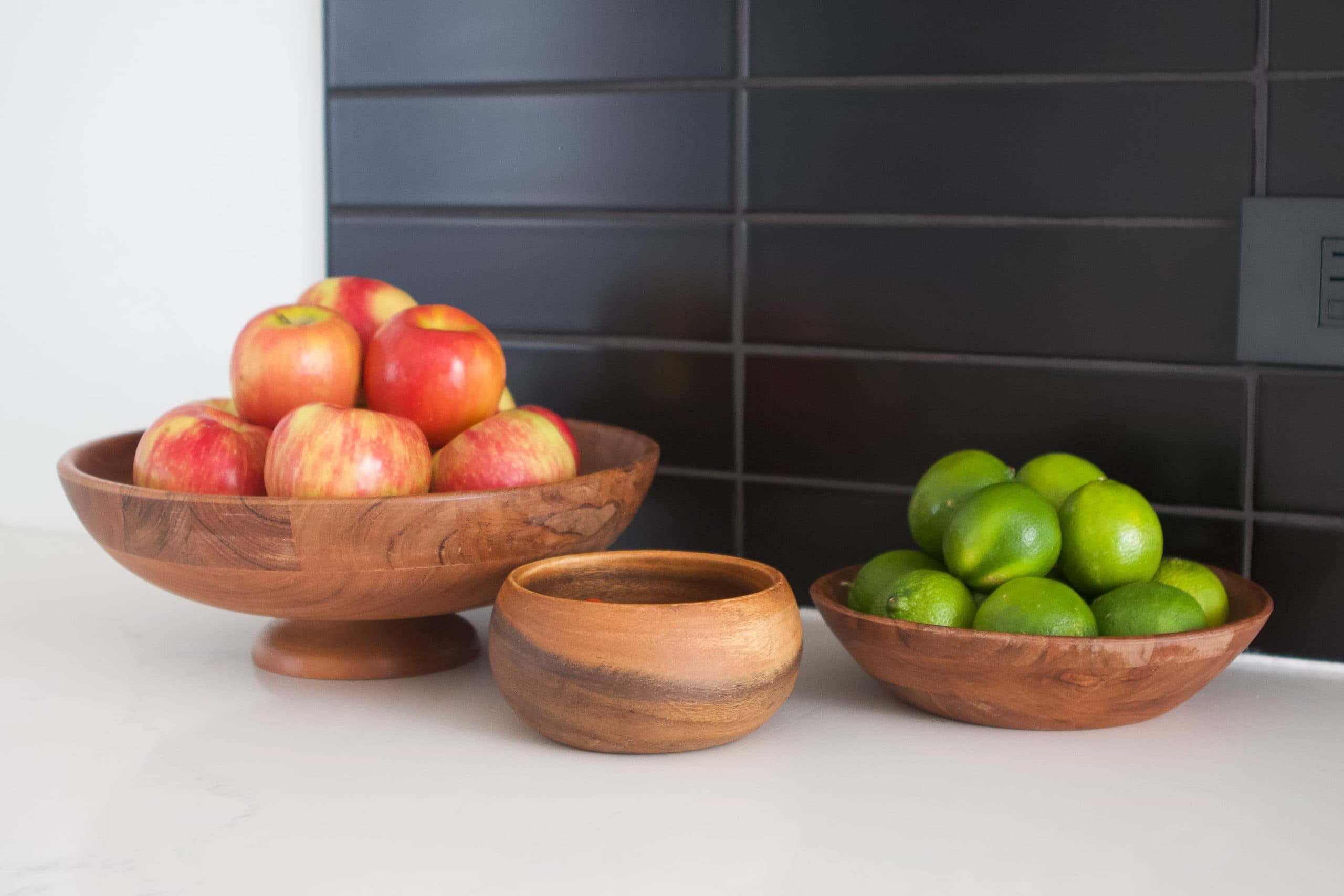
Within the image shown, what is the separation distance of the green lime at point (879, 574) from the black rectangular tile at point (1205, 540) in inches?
9.8

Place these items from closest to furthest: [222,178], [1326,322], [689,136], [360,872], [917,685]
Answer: [360,872] → [917,685] → [1326,322] → [689,136] → [222,178]

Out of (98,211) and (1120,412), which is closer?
(1120,412)

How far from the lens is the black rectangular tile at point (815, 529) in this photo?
45.1 inches

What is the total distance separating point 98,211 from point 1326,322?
1.26 m

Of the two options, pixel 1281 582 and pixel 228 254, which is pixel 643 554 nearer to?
pixel 1281 582

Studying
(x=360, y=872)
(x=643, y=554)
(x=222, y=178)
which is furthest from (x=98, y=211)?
(x=360, y=872)

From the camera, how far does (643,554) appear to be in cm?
90

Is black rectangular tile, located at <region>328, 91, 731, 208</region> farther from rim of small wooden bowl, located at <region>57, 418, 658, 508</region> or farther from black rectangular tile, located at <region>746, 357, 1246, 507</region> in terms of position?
rim of small wooden bowl, located at <region>57, 418, 658, 508</region>

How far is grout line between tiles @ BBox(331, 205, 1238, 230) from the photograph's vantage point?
1.03m

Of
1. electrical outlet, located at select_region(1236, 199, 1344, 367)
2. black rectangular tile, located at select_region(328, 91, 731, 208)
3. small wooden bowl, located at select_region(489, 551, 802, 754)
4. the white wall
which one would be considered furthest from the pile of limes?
the white wall

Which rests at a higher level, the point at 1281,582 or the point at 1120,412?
the point at 1120,412

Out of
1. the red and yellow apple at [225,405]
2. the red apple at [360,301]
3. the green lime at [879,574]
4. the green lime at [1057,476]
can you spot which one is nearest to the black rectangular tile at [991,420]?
the green lime at [1057,476]

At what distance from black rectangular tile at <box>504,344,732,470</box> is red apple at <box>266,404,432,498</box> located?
1.16 feet

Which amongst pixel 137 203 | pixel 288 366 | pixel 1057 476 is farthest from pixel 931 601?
pixel 137 203
